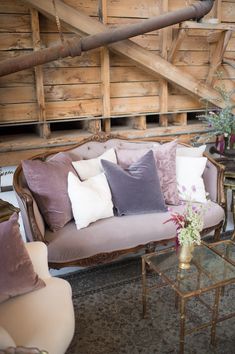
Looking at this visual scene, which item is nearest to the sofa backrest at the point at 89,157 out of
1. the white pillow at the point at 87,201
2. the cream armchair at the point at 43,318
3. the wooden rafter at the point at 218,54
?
the white pillow at the point at 87,201

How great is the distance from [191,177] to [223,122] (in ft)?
2.58

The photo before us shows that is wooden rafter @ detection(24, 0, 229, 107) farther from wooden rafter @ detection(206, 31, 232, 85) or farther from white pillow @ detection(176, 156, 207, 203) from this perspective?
white pillow @ detection(176, 156, 207, 203)

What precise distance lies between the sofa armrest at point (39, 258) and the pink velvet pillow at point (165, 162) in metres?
1.08

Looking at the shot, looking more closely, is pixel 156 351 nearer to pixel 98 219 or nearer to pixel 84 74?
pixel 98 219

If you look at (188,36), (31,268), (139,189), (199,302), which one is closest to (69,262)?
(31,268)

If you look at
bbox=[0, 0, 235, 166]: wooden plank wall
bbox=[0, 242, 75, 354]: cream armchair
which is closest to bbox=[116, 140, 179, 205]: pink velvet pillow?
bbox=[0, 0, 235, 166]: wooden plank wall

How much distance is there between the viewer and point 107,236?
86.7 inches

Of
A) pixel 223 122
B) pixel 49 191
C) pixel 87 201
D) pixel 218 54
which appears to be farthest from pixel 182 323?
pixel 218 54

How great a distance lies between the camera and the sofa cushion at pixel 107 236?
211cm

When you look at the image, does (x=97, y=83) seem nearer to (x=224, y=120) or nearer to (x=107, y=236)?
(x=224, y=120)

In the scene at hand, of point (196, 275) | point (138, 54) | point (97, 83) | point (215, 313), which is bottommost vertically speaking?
point (215, 313)

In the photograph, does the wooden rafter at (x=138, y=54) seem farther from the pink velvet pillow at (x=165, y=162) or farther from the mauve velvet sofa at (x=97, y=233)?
the mauve velvet sofa at (x=97, y=233)

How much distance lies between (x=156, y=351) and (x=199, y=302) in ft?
1.61

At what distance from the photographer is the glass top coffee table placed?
1676 mm
